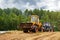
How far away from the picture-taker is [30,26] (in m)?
28.8

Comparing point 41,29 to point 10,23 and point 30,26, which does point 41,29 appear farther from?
point 10,23

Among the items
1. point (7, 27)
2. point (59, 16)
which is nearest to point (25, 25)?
point (7, 27)

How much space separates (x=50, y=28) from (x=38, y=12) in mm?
79960

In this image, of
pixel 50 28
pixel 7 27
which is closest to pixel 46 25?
pixel 50 28

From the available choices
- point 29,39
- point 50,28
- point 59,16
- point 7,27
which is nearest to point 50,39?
point 29,39

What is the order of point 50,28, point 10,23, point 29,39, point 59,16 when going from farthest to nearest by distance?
point 59,16, point 10,23, point 50,28, point 29,39

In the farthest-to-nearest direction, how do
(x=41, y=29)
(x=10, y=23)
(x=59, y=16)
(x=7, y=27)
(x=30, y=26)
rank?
(x=59, y=16)
(x=10, y=23)
(x=7, y=27)
(x=41, y=29)
(x=30, y=26)

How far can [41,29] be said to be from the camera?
33250 millimetres

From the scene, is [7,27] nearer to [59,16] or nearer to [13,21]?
[13,21]

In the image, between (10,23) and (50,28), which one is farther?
(10,23)

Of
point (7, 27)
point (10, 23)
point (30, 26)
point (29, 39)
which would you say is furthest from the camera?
point (10, 23)

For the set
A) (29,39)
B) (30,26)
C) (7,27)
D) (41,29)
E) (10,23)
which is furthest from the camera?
(10,23)

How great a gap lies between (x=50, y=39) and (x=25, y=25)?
9.85m

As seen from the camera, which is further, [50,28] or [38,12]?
[38,12]
